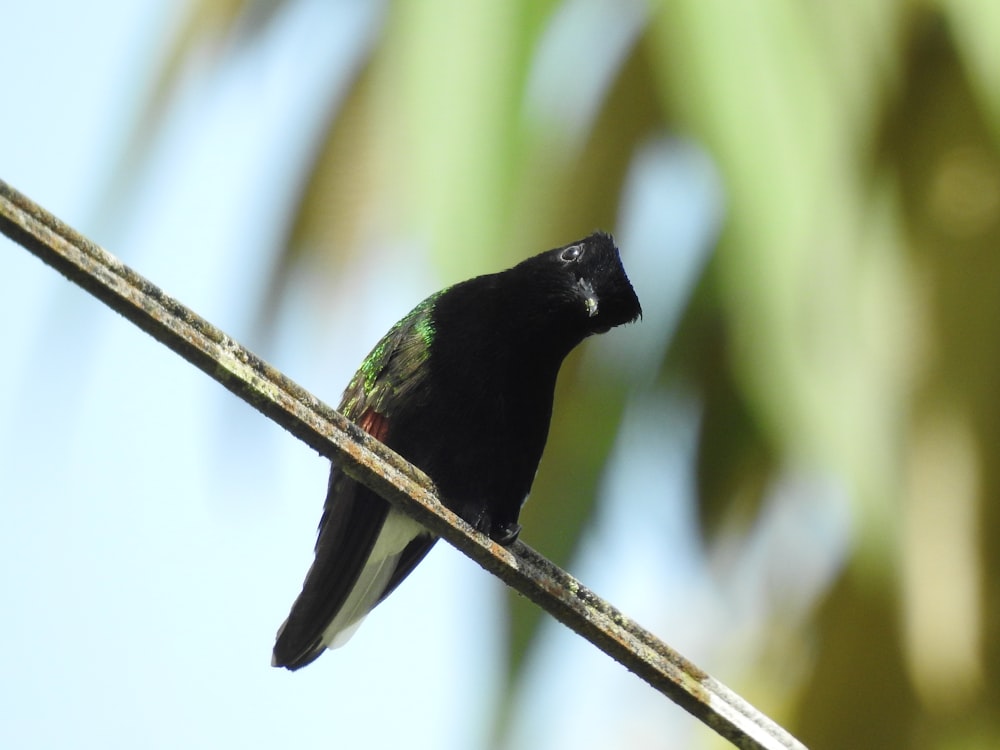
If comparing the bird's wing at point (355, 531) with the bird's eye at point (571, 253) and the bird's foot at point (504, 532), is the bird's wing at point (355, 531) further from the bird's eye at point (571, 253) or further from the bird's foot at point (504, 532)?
the bird's eye at point (571, 253)

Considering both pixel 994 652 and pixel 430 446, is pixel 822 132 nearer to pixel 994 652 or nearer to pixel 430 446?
pixel 430 446

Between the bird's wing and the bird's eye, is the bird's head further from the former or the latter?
the bird's wing

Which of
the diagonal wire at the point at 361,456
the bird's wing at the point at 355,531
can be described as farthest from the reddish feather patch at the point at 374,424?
the diagonal wire at the point at 361,456

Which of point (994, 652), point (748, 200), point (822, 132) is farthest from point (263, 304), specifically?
point (994, 652)

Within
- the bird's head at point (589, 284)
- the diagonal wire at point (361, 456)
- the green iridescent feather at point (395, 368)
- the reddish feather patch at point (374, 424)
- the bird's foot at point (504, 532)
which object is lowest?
the diagonal wire at point (361, 456)

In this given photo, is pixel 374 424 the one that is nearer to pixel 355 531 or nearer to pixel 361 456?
pixel 355 531

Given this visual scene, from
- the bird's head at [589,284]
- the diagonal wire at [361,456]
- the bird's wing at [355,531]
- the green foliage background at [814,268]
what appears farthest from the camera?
the bird's head at [589,284]

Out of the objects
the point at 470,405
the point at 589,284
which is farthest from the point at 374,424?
the point at 589,284
